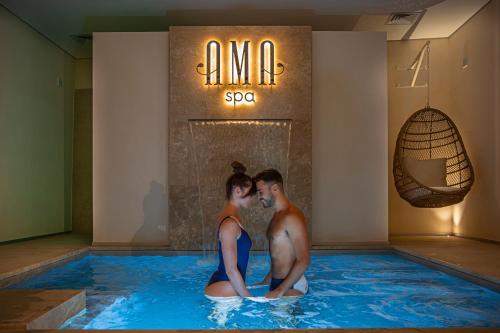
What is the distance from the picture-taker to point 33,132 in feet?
27.6

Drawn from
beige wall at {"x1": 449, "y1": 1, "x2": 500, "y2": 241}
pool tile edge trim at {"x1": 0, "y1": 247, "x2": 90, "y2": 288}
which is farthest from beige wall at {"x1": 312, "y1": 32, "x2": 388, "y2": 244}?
pool tile edge trim at {"x1": 0, "y1": 247, "x2": 90, "y2": 288}

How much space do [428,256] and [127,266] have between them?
3.57m

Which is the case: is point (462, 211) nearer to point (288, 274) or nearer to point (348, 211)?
point (348, 211)

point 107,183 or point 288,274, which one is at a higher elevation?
point 107,183

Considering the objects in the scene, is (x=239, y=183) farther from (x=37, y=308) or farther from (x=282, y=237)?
(x=37, y=308)

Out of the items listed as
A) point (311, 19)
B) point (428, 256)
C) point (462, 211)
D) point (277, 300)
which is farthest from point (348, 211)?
point (277, 300)

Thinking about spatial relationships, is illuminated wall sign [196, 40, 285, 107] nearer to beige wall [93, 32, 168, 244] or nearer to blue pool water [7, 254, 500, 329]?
beige wall [93, 32, 168, 244]

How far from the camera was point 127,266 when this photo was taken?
6.11m

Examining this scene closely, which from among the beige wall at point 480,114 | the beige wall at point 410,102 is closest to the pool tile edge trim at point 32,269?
the beige wall at point 410,102

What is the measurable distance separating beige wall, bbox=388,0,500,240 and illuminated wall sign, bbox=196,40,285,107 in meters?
3.25

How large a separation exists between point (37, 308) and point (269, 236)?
1.62m

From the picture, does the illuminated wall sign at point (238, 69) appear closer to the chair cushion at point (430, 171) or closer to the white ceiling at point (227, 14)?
the white ceiling at point (227, 14)

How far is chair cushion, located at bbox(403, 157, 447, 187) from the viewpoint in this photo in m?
8.16

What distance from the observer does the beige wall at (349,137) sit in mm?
7375
